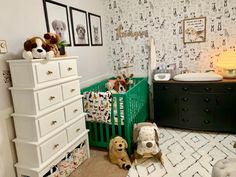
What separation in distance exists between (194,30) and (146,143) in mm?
1947

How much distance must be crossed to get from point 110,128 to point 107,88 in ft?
2.69

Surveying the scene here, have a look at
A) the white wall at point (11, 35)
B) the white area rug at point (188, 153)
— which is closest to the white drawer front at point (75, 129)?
the white wall at point (11, 35)

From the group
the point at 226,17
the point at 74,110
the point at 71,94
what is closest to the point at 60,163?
the point at 74,110

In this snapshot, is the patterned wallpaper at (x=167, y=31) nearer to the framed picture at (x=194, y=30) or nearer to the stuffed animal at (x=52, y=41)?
the framed picture at (x=194, y=30)

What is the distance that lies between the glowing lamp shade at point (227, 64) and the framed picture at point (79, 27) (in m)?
2.03

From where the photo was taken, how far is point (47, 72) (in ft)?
5.95

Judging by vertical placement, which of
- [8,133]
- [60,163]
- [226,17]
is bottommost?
[60,163]

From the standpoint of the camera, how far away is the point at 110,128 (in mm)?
2623

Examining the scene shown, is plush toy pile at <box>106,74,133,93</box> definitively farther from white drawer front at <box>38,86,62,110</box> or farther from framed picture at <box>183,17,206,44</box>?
white drawer front at <box>38,86,62,110</box>

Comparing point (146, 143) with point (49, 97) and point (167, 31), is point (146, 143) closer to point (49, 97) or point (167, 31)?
point (49, 97)

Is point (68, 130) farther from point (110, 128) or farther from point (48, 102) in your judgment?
point (110, 128)

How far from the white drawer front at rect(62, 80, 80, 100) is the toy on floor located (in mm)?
857

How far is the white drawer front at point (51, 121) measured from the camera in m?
1.78

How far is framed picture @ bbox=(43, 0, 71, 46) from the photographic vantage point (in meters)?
2.32
